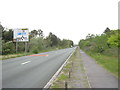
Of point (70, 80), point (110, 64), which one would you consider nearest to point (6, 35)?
point (110, 64)

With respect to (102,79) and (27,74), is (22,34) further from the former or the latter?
(102,79)

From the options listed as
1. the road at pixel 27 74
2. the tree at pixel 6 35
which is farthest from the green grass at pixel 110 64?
the tree at pixel 6 35

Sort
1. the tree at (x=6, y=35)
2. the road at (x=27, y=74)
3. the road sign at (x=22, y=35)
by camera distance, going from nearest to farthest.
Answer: the road at (x=27, y=74) < the road sign at (x=22, y=35) < the tree at (x=6, y=35)

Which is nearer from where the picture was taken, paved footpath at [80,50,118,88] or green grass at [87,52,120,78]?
paved footpath at [80,50,118,88]

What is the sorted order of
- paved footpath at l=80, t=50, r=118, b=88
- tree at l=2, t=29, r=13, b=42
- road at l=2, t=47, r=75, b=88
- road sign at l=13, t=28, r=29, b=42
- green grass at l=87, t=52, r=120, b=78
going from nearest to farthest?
paved footpath at l=80, t=50, r=118, b=88 → road at l=2, t=47, r=75, b=88 → green grass at l=87, t=52, r=120, b=78 → road sign at l=13, t=28, r=29, b=42 → tree at l=2, t=29, r=13, b=42

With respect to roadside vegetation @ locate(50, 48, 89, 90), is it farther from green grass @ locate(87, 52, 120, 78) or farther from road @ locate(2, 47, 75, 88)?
green grass @ locate(87, 52, 120, 78)

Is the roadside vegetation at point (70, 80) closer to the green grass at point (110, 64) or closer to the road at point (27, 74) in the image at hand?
the road at point (27, 74)

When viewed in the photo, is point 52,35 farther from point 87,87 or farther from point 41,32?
point 87,87

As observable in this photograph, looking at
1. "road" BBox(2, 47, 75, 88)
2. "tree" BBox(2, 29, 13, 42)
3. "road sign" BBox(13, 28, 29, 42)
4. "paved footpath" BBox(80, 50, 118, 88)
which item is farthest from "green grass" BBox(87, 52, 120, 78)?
"tree" BBox(2, 29, 13, 42)

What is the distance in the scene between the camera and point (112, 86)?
17.2 ft

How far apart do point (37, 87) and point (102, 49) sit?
1847cm

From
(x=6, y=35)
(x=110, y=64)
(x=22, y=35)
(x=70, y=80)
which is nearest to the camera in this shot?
(x=70, y=80)

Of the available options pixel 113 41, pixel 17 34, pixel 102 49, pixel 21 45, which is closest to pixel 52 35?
pixel 21 45

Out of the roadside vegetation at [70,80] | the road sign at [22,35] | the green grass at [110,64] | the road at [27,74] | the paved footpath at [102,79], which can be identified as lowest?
the road at [27,74]
